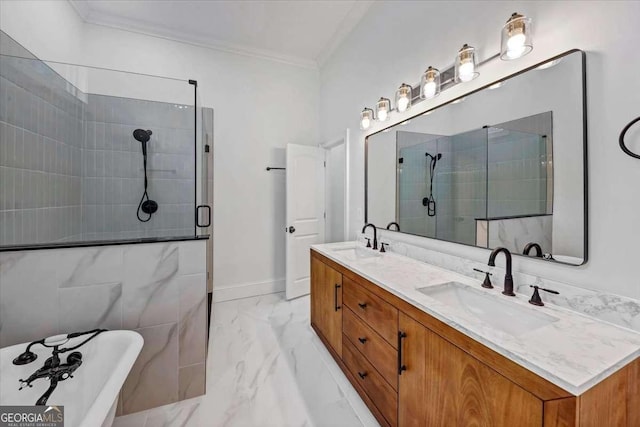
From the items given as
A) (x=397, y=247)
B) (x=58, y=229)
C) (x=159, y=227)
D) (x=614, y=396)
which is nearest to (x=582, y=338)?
(x=614, y=396)

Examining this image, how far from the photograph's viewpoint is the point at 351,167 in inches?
117

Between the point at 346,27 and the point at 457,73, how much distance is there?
1.88 meters

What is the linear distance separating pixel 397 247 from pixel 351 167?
114 cm

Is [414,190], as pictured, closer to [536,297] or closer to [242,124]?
[536,297]

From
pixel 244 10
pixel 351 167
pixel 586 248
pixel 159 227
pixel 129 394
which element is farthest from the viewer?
pixel 351 167

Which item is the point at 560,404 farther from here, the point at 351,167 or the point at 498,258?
the point at 351,167

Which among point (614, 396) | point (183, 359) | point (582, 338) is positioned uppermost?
point (582, 338)

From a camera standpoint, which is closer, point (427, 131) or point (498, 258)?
point (498, 258)

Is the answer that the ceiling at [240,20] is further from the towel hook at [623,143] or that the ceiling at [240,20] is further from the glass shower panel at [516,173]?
the towel hook at [623,143]

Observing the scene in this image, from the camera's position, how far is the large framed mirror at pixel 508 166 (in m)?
1.14

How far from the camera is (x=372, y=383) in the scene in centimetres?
152

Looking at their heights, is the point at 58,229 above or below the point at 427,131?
below

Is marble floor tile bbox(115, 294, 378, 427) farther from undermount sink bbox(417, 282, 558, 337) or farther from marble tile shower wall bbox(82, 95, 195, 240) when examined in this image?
marble tile shower wall bbox(82, 95, 195, 240)

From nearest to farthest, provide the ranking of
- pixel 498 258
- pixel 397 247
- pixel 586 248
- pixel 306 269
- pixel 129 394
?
1. pixel 586 248
2. pixel 498 258
3. pixel 129 394
4. pixel 397 247
5. pixel 306 269
